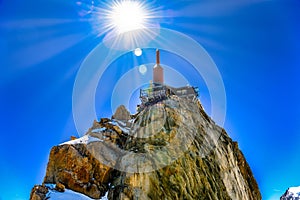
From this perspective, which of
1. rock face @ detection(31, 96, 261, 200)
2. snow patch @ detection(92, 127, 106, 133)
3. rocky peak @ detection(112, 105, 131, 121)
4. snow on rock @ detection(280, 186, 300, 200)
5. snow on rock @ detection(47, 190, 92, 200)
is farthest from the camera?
snow on rock @ detection(280, 186, 300, 200)

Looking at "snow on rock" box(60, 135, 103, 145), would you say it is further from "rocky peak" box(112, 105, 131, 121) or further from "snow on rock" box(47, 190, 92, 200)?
"rocky peak" box(112, 105, 131, 121)

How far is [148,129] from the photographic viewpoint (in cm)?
3234

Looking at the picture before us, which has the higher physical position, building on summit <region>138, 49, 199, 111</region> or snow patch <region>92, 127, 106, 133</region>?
building on summit <region>138, 49, 199, 111</region>

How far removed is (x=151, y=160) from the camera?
27.1m

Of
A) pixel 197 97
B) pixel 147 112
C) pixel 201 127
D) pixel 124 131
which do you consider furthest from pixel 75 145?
pixel 197 97

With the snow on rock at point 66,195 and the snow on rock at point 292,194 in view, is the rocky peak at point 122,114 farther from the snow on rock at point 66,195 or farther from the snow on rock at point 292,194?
the snow on rock at point 292,194

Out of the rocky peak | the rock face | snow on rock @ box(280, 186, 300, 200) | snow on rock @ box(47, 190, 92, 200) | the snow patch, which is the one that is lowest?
snow on rock @ box(47, 190, 92, 200)

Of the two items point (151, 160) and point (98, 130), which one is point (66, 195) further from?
point (98, 130)

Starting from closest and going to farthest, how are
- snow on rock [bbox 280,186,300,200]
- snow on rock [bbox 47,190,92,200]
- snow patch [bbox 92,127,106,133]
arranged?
snow on rock [bbox 47,190,92,200] < snow patch [bbox 92,127,106,133] < snow on rock [bbox 280,186,300,200]

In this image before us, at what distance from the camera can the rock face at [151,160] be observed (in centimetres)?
2561

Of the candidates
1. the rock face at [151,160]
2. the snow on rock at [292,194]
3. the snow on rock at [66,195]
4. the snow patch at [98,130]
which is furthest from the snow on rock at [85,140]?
the snow on rock at [292,194]

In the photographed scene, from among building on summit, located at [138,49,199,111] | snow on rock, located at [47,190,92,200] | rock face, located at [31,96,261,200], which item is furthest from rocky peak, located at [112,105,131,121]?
snow on rock, located at [47,190,92,200]

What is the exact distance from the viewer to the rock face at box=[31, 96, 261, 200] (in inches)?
1008

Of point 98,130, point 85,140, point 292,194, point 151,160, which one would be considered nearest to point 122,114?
point 98,130
